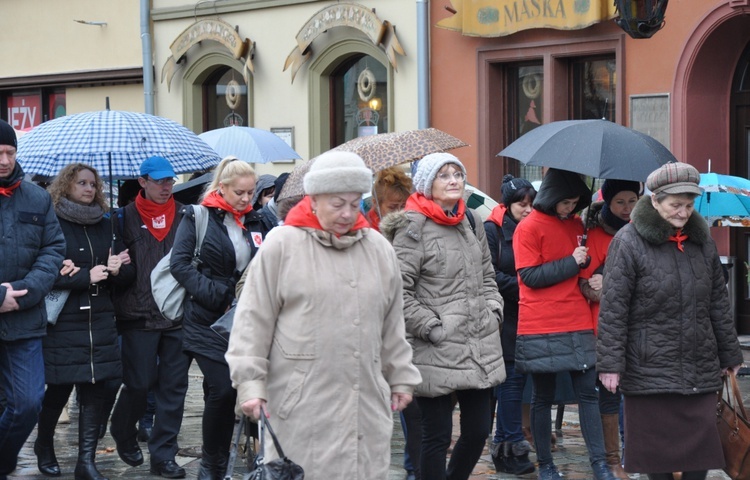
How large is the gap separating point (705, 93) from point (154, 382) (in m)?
7.40

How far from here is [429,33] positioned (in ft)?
54.7

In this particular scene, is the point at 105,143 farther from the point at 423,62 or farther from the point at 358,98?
the point at 358,98

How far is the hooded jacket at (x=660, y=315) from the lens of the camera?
678cm

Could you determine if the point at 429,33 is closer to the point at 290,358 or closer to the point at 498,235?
the point at 498,235

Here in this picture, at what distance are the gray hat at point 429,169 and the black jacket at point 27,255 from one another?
6.76 ft

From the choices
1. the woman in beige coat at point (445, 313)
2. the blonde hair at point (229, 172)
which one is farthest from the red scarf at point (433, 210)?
the blonde hair at point (229, 172)

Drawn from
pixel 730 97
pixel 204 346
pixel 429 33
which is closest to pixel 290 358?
pixel 204 346

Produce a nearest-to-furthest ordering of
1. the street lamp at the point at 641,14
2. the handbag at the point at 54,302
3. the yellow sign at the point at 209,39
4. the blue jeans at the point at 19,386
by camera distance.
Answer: the blue jeans at the point at 19,386, the handbag at the point at 54,302, the street lamp at the point at 641,14, the yellow sign at the point at 209,39

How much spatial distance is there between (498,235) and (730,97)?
605cm

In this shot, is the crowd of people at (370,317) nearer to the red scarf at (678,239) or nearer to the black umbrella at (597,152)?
the red scarf at (678,239)

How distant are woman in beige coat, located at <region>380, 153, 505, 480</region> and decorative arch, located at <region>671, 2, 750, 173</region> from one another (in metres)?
7.39

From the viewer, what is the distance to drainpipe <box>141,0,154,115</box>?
810 inches

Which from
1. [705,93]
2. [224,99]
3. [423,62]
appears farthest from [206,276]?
[224,99]

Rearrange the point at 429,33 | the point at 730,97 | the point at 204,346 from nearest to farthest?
1. the point at 204,346
2. the point at 730,97
3. the point at 429,33
